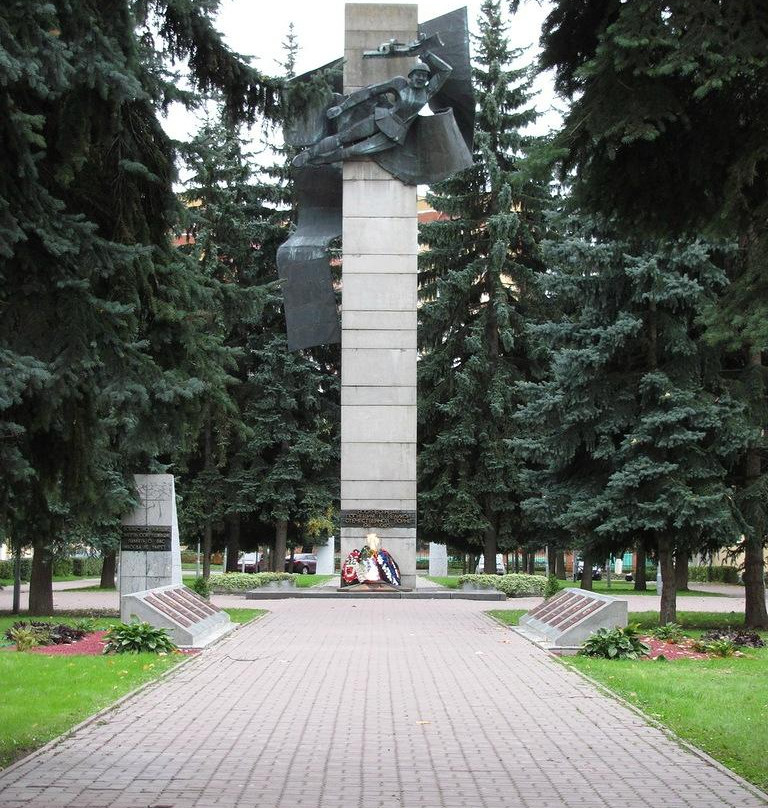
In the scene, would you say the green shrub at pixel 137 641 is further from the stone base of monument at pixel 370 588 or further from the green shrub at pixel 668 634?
the stone base of monument at pixel 370 588

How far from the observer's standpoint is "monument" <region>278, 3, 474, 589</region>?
1187 inches

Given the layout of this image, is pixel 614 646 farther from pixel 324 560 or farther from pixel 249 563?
pixel 249 563

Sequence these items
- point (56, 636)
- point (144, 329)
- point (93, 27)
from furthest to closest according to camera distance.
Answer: point (56, 636) → point (144, 329) → point (93, 27)

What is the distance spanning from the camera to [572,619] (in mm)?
17547

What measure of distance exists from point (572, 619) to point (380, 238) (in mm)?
15307

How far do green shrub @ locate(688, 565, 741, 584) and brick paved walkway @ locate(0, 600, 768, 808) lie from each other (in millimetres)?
35629

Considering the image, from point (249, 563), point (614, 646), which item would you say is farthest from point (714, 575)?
point (614, 646)

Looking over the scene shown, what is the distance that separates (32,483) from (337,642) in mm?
11330

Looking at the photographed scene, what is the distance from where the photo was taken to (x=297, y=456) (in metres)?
39.6

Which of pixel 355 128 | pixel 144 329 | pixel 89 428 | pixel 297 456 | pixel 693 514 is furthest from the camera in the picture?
pixel 297 456

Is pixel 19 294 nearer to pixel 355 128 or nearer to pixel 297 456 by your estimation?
pixel 355 128

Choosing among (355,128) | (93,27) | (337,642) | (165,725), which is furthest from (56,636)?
(355,128)

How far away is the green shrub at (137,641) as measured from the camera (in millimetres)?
15609

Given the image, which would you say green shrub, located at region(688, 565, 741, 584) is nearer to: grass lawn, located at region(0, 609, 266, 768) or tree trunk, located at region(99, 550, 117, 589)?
tree trunk, located at region(99, 550, 117, 589)
